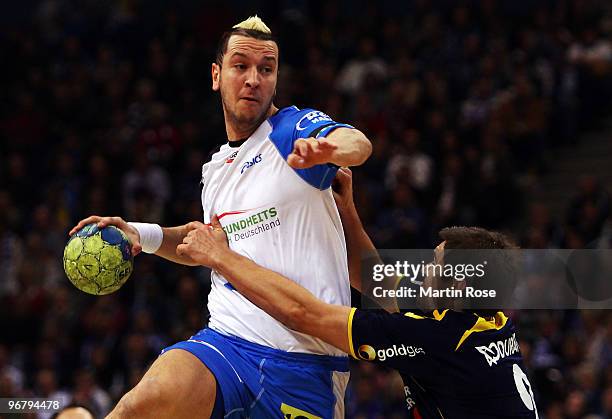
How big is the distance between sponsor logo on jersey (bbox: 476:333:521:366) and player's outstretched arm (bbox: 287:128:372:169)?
4.27 feet

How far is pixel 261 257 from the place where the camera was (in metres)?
5.86

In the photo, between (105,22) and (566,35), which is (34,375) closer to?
(105,22)

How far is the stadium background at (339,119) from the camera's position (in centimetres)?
1352

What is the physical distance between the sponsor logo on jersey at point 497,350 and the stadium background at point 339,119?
19.7 ft

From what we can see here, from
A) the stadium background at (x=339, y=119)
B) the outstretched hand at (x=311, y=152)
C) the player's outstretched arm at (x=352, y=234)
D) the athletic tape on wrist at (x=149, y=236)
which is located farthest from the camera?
the stadium background at (x=339, y=119)

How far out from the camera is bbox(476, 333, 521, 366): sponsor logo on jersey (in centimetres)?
574

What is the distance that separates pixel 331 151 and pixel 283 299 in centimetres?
92

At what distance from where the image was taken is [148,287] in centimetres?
1456

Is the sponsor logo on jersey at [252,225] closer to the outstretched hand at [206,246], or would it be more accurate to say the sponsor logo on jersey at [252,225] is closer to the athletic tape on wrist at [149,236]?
the outstretched hand at [206,246]

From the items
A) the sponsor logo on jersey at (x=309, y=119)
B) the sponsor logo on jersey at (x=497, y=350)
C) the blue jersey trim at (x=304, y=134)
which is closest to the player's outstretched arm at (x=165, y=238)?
the blue jersey trim at (x=304, y=134)

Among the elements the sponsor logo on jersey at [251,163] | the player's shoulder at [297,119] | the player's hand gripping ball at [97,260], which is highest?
the player's shoulder at [297,119]

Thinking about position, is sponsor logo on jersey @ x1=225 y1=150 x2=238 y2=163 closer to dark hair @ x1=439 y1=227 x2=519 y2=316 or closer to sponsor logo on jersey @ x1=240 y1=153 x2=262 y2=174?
sponsor logo on jersey @ x1=240 y1=153 x2=262 y2=174

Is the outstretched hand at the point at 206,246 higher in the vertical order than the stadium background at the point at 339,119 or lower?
higher

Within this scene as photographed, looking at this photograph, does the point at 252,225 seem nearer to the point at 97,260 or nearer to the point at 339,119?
the point at 97,260
